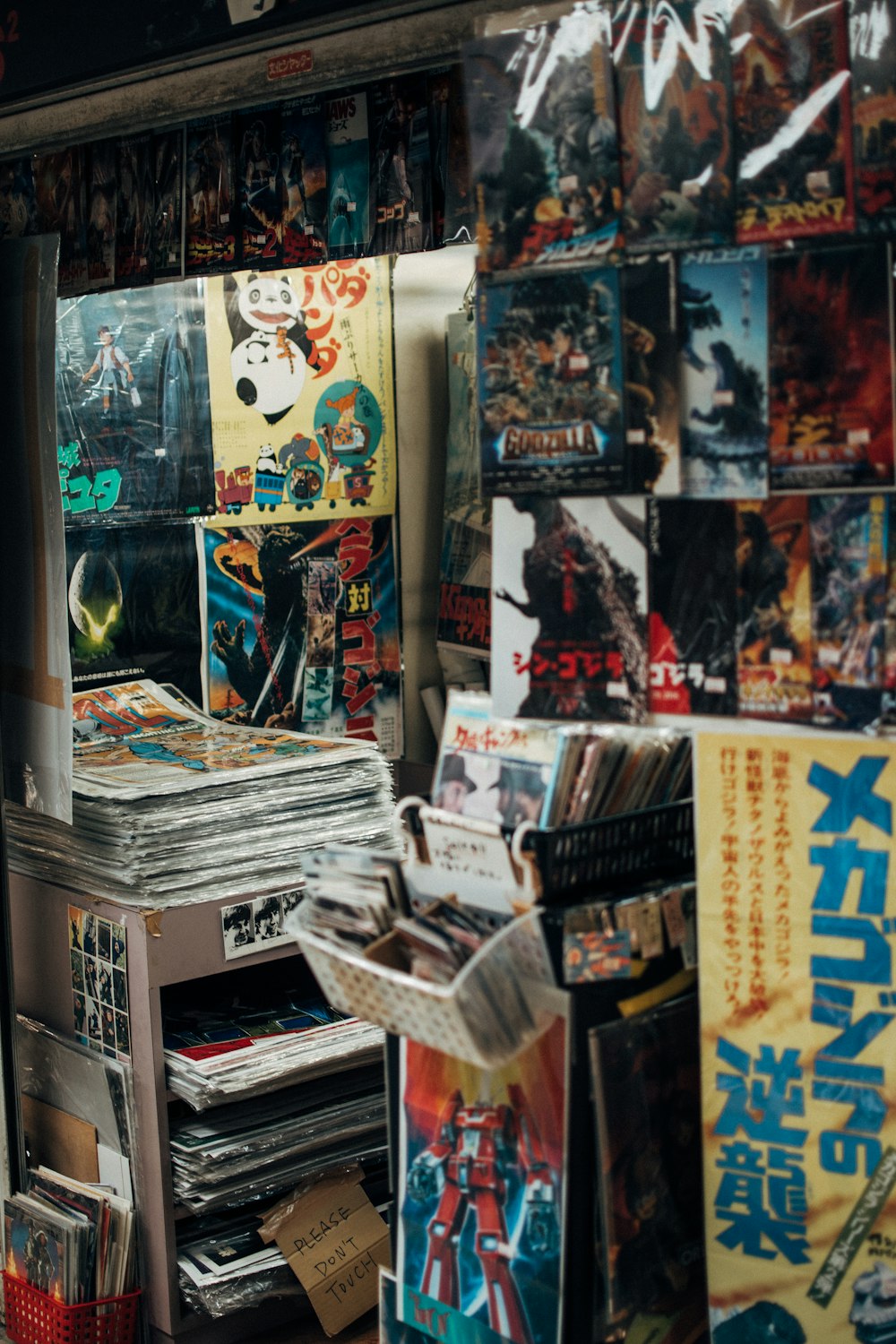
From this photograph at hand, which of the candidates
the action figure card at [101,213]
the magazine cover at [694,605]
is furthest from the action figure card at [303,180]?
the magazine cover at [694,605]

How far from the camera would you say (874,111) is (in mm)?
1643

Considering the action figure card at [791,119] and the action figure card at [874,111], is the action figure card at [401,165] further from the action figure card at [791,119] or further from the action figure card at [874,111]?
the action figure card at [874,111]

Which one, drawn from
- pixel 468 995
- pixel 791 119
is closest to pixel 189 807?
pixel 468 995

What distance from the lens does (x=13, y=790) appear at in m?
3.02

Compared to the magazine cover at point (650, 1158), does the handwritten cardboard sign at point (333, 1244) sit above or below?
below

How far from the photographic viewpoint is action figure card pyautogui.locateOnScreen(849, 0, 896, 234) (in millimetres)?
1628

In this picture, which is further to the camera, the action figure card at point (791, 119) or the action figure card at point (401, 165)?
the action figure card at point (401, 165)

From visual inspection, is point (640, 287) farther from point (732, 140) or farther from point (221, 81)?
point (221, 81)

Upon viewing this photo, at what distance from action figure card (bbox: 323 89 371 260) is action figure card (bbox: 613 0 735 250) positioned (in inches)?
40.9

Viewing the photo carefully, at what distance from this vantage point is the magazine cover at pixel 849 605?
1.69 m

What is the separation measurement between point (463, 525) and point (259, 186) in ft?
3.55

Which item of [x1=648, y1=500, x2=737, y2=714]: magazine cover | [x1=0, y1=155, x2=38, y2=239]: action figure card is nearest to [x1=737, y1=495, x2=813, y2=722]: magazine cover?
[x1=648, y1=500, x2=737, y2=714]: magazine cover

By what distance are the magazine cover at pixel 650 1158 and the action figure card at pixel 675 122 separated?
3.20ft

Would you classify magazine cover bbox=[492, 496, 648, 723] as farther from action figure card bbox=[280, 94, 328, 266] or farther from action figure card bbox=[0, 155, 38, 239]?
action figure card bbox=[0, 155, 38, 239]
